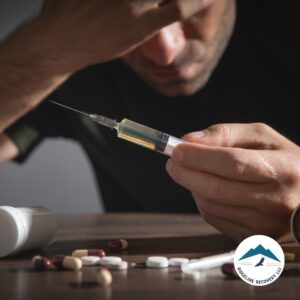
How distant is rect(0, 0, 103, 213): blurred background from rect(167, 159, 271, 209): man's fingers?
108cm

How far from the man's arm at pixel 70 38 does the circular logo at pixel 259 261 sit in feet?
1.68

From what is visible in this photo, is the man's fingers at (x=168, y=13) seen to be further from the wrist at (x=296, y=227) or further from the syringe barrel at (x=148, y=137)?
the wrist at (x=296, y=227)

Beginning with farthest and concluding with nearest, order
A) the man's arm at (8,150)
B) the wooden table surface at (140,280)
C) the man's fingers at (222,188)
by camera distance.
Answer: the man's arm at (8,150)
the man's fingers at (222,188)
the wooden table surface at (140,280)

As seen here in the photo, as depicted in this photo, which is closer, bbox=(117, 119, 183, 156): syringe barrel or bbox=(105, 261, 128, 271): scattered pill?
bbox=(105, 261, 128, 271): scattered pill

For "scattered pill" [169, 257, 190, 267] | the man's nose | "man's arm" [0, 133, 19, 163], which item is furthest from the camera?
"man's arm" [0, 133, 19, 163]

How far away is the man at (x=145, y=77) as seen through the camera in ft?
3.36

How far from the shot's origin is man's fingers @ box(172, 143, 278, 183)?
0.57 meters

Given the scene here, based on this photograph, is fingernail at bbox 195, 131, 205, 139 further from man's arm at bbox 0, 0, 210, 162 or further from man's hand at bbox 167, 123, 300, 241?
man's arm at bbox 0, 0, 210, 162

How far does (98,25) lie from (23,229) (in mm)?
562

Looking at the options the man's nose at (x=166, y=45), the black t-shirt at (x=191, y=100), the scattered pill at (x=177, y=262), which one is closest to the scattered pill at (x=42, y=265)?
the scattered pill at (x=177, y=262)

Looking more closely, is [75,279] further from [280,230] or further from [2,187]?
[2,187]

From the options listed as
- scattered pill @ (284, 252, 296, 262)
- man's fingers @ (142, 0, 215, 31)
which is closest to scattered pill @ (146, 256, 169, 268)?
scattered pill @ (284, 252, 296, 262)

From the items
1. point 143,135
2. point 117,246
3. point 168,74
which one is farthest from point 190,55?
point 117,246

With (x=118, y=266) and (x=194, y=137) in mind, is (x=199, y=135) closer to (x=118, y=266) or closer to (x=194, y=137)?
(x=194, y=137)
